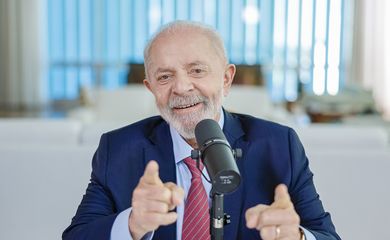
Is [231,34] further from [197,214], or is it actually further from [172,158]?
[197,214]

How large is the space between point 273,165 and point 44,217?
37.3 inches

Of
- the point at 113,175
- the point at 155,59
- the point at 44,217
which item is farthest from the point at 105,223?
the point at 44,217

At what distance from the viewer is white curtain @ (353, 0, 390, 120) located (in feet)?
26.5

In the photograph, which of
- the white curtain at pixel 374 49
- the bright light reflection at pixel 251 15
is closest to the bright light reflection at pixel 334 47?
the white curtain at pixel 374 49

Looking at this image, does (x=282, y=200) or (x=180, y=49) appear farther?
(x=180, y=49)

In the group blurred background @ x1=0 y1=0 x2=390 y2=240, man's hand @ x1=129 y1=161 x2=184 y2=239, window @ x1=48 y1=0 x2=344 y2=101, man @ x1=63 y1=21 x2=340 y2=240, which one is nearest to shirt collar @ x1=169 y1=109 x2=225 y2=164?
man @ x1=63 y1=21 x2=340 y2=240

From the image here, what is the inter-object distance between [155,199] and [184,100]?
1.42ft

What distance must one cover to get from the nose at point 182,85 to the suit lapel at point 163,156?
0.19m

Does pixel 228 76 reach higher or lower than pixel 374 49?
higher

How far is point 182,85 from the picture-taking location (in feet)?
4.71

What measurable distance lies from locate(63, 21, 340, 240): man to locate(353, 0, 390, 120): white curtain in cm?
665

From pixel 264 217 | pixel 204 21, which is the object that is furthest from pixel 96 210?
pixel 204 21

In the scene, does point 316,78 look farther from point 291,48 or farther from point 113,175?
point 113,175

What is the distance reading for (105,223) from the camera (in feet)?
4.45
